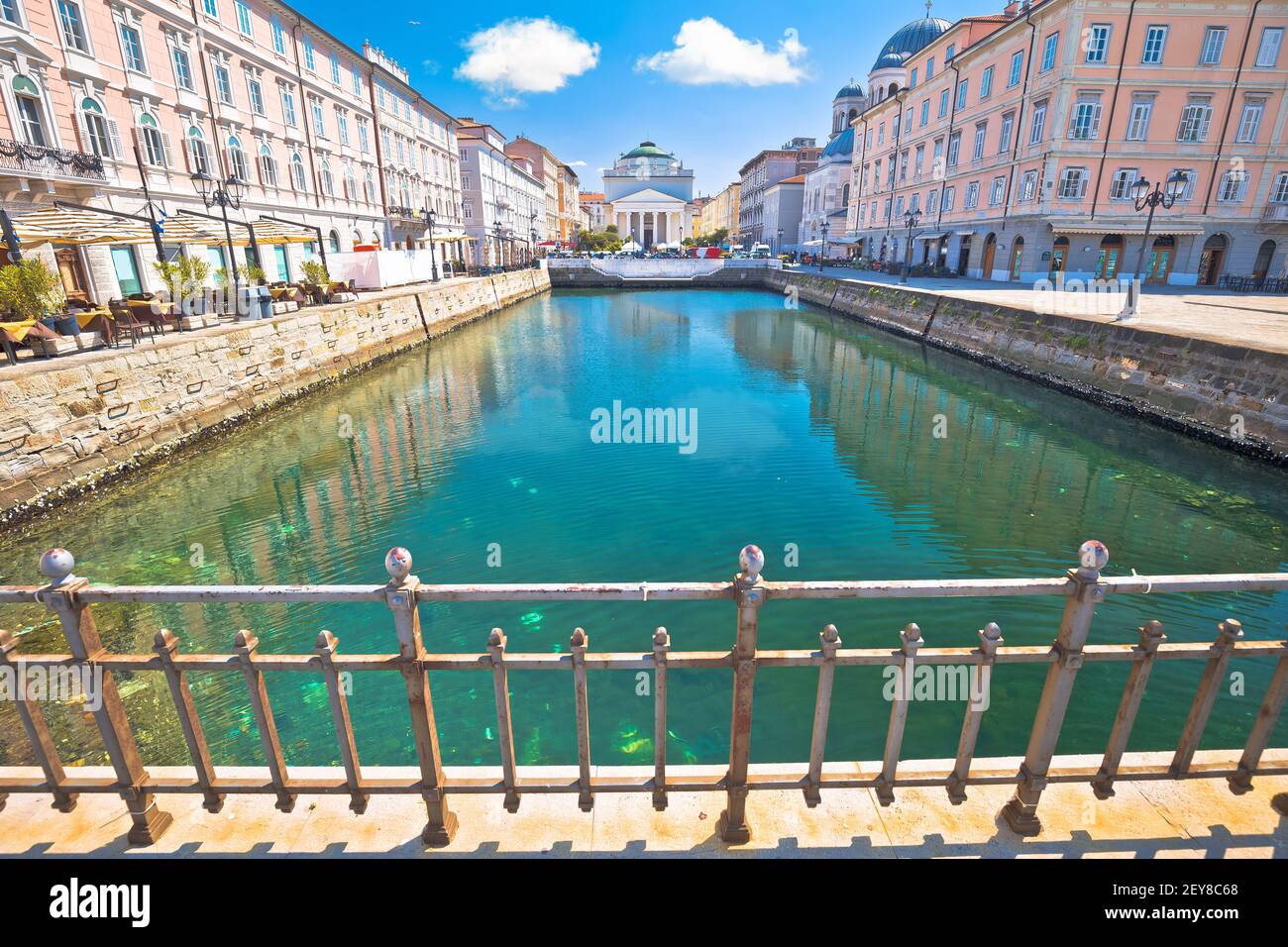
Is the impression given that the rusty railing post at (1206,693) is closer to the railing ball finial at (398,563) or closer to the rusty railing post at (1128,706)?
the rusty railing post at (1128,706)

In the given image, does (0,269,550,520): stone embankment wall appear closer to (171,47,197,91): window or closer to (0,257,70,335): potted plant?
(0,257,70,335): potted plant

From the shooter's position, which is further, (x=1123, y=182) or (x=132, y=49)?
(x=1123, y=182)

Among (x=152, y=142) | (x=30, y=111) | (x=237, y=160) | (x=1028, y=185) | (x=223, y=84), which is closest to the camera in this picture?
(x=30, y=111)

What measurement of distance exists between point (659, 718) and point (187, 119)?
34.0m

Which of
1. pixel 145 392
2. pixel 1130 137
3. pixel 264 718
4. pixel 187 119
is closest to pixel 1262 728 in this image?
pixel 264 718

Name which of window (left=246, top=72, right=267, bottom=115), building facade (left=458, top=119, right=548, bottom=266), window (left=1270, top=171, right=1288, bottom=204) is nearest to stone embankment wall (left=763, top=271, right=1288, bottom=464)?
window (left=1270, top=171, right=1288, bottom=204)

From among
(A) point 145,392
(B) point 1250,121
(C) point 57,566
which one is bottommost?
(A) point 145,392

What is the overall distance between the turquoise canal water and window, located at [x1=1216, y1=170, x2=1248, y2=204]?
956 inches

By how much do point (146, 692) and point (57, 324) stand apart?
437 inches

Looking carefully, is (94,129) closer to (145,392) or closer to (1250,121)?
(145,392)

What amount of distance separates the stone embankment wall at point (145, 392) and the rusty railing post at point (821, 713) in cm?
1250

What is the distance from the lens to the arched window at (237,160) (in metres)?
28.9

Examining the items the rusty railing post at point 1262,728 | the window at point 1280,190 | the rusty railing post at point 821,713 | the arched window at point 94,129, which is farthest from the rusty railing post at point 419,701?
the window at point 1280,190

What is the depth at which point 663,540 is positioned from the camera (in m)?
9.55
